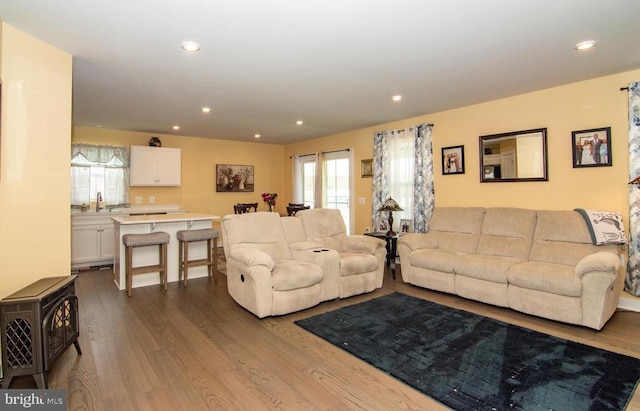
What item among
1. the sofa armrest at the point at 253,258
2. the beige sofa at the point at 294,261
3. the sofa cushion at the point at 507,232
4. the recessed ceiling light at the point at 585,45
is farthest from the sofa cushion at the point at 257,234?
the recessed ceiling light at the point at 585,45

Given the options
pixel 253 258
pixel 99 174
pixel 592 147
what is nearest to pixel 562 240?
pixel 592 147

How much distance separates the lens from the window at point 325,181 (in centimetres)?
692

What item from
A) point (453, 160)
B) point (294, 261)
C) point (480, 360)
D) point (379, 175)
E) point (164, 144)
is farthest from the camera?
point (164, 144)

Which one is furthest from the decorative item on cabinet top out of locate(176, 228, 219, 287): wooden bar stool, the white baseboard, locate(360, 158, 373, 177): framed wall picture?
the white baseboard

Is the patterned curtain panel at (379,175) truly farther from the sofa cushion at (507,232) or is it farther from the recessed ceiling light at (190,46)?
the recessed ceiling light at (190,46)

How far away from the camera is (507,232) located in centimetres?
416

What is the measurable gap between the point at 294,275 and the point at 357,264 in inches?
36.3

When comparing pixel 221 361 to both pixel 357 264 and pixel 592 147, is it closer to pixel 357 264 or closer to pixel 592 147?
pixel 357 264

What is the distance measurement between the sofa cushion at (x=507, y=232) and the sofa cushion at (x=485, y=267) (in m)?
0.14

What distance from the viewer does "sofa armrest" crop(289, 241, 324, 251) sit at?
4.17 meters

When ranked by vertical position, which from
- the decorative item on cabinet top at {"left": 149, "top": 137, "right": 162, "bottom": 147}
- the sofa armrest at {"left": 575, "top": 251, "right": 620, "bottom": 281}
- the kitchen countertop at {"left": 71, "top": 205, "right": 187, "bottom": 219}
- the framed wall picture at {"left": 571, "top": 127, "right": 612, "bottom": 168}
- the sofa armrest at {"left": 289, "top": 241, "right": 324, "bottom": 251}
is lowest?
the sofa armrest at {"left": 575, "top": 251, "right": 620, "bottom": 281}

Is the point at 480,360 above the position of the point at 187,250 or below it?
below

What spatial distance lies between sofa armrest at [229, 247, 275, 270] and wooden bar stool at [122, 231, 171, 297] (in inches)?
50.7

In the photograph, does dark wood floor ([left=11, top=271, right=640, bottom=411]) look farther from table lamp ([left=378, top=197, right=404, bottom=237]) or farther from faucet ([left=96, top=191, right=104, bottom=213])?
faucet ([left=96, top=191, right=104, bottom=213])
